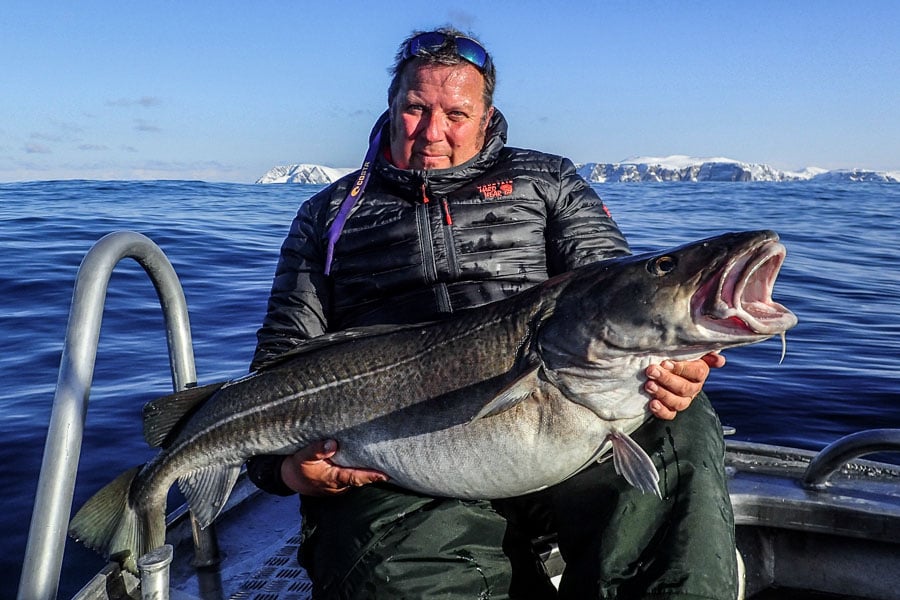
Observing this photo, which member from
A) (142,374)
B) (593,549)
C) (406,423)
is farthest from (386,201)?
(142,374)

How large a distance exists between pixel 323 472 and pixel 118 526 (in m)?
0.90

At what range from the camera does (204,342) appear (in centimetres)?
965

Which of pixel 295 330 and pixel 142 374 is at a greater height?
pixel 295 330

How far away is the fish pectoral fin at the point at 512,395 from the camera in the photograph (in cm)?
283

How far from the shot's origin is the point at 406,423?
123 inches

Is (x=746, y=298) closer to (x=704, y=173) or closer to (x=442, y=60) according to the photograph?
(x=442, y=60)

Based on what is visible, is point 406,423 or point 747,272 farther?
point 406,423

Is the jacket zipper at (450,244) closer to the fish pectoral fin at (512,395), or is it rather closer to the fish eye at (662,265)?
the fish pectoral fin at (512,395)

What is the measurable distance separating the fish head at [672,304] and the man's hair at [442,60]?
152 cm

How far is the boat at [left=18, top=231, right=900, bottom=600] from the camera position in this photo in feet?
9.62

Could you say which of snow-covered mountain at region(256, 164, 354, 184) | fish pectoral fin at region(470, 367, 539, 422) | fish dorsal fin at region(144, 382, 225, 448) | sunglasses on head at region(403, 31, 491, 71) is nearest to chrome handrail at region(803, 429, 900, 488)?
fish pectoral fin at region(470, 367, 539, 422)

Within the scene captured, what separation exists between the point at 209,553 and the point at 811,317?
1009 cm

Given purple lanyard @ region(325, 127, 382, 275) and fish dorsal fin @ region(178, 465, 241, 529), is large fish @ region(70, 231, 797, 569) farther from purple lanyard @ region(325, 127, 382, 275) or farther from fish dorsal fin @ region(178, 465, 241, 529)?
purple lanyard @ region(325, 127, 382, 275)

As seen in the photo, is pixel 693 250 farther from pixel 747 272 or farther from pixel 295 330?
pixel 295 330
